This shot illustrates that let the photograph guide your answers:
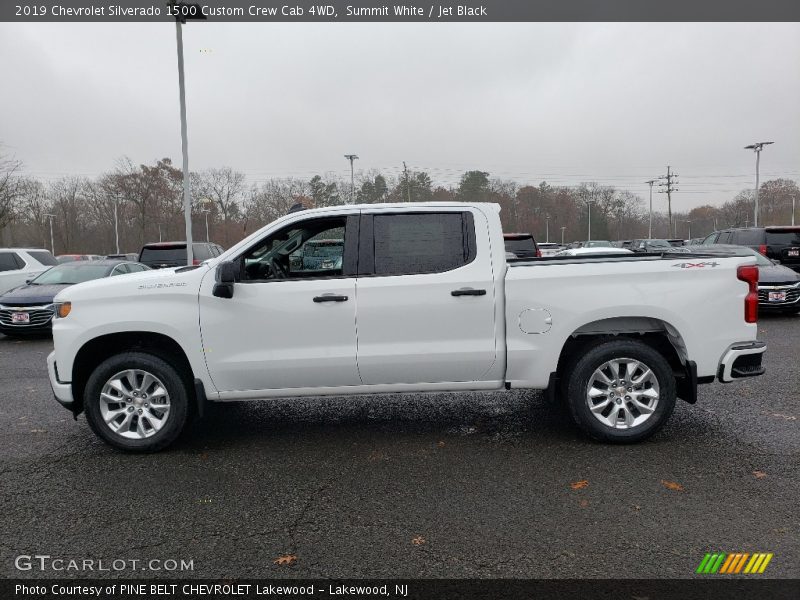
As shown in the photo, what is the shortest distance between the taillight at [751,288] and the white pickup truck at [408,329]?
1 centimetres

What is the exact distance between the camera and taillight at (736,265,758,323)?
460 cm

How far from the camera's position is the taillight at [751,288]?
4598 millimetres

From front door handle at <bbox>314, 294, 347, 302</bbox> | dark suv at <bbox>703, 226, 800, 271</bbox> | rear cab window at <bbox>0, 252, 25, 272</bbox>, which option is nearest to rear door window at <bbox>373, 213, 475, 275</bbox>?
front door handle at <bbox>314, 294, 347, 302</bbox>

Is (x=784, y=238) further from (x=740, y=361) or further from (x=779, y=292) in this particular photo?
(x=740, y=361)

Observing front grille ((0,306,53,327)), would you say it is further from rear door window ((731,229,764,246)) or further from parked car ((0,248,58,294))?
rear door window ((731,229,764,246))

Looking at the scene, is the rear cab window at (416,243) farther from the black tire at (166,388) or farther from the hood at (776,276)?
the hood at (776,276)

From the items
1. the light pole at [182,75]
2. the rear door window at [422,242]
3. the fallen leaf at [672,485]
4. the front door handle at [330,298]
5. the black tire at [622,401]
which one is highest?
the light pole at [182,75]

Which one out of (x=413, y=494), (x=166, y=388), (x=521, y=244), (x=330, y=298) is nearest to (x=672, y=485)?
(x=413, y=494)

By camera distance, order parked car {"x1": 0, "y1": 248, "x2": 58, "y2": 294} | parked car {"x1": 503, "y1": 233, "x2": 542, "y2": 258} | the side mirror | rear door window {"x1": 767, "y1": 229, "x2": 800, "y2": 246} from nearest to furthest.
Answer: the side mirror → parked car {"x1": 503, "y1": 233, "x2": 542, "y2": 258} → parked car {"x1": 0, "y1": 248, "x2": 58, "y2": 294} → rear door window {"x1": 767, "y1": 229, "x2": 800, "y2": 246}

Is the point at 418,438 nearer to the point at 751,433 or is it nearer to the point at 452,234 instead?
the point at 452,234

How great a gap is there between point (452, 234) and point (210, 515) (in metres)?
2.85

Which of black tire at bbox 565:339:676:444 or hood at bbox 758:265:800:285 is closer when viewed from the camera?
black tire at bbox 565:339:676:444

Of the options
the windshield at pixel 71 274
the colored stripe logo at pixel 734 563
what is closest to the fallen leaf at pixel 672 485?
the colored stripe logo at pixel 734 563

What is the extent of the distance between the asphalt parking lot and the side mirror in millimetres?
1369
